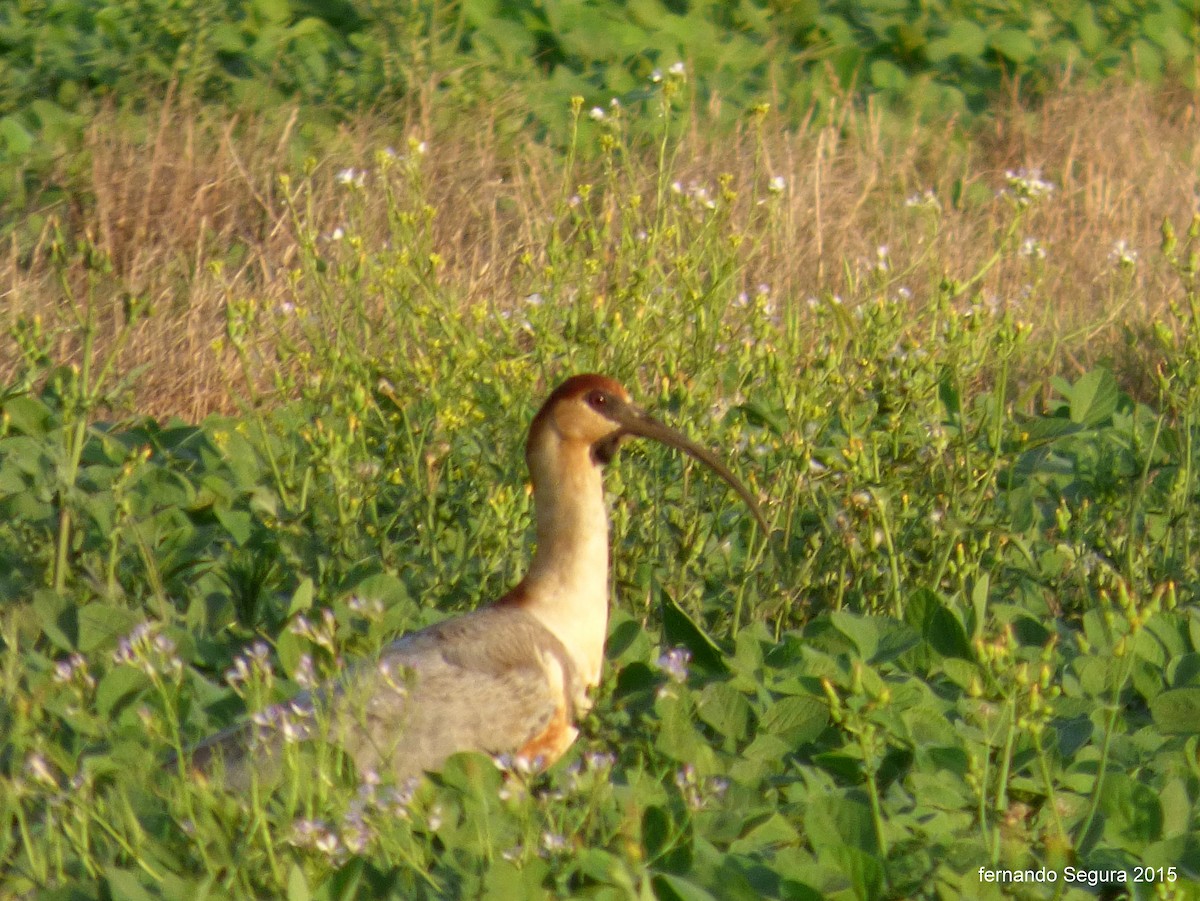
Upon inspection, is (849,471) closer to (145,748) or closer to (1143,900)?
Answer: (1143,900)

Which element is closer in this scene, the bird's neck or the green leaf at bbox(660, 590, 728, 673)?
the bird's neck

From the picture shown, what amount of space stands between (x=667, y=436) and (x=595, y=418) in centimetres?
18

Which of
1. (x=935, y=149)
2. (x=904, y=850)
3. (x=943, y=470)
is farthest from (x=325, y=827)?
(x=935, y=149)

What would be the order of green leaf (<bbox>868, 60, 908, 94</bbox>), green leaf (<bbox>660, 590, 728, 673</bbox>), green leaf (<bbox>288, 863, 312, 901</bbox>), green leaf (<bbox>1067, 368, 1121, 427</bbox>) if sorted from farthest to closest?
green leaf (<bbox>868, 60, 908, 94</bbox>) < green leaf (<bbox>1067, 368, 1121, 427</bbox>) < green leaf (<bbox>660, 590, 728, 673</bbox>) < green leaf (<bbox>288, 863, 312, 901</bbox>)

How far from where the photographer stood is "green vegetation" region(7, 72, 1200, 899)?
321cm

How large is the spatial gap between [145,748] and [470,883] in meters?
0.83

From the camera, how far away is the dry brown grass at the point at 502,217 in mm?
6520

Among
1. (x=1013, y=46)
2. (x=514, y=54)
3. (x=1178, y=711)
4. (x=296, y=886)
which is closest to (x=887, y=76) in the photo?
(x=1013, y=46)

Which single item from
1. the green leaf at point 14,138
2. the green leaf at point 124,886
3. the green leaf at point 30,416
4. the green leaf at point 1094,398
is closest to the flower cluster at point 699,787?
the green leaf at point 124,886

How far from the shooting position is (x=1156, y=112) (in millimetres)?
9898

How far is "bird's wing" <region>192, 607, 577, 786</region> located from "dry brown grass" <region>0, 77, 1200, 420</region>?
2444 mm

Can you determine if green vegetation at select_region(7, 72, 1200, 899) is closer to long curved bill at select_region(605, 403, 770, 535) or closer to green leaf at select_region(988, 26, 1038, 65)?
long curved bill at select_region(605, 403, 770, 535)

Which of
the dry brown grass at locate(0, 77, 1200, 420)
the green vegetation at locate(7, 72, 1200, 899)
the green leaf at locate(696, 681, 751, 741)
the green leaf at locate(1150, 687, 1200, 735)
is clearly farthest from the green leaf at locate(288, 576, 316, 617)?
the dry brown grass at locate(0, 77, 1200, 420)

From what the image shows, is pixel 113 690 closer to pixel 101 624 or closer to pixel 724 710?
pixel 101 624
